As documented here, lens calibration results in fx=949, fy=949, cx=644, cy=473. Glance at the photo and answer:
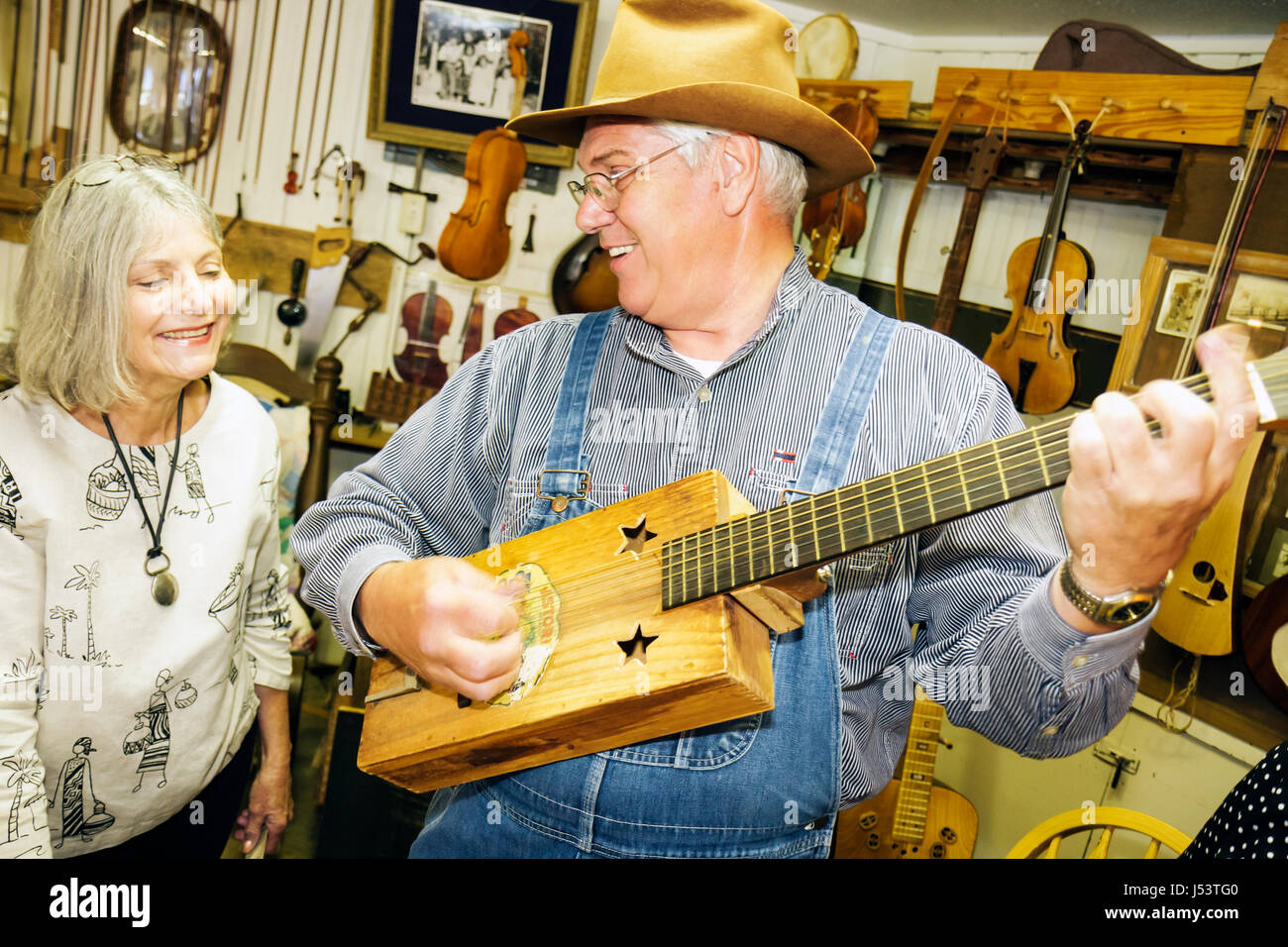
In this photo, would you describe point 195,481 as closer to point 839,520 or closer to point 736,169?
point 736,169

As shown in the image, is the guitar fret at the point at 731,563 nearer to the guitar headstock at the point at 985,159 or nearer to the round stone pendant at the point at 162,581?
the round stone pendant at the point at 162,581

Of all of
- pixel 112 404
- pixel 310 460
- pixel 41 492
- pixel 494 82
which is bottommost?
pixel 310 460

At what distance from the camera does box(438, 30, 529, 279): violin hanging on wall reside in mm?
3949

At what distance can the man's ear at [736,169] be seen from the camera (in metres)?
1.63

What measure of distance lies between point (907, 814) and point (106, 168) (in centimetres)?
299

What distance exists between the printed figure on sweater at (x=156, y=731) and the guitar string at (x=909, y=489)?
1005 millimetres

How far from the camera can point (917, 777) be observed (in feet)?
10.7

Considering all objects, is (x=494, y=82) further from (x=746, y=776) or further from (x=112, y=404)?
(x=746, y=776)

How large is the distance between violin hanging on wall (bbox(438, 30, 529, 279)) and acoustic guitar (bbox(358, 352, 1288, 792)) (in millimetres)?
2760

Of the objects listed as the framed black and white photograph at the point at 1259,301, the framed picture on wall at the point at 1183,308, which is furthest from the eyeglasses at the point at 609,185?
the framed black and white photograph at the point at 1259,301

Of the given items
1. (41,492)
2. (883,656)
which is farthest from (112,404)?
(883,656)

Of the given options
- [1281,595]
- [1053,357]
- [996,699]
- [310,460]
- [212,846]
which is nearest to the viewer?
[996,699]
